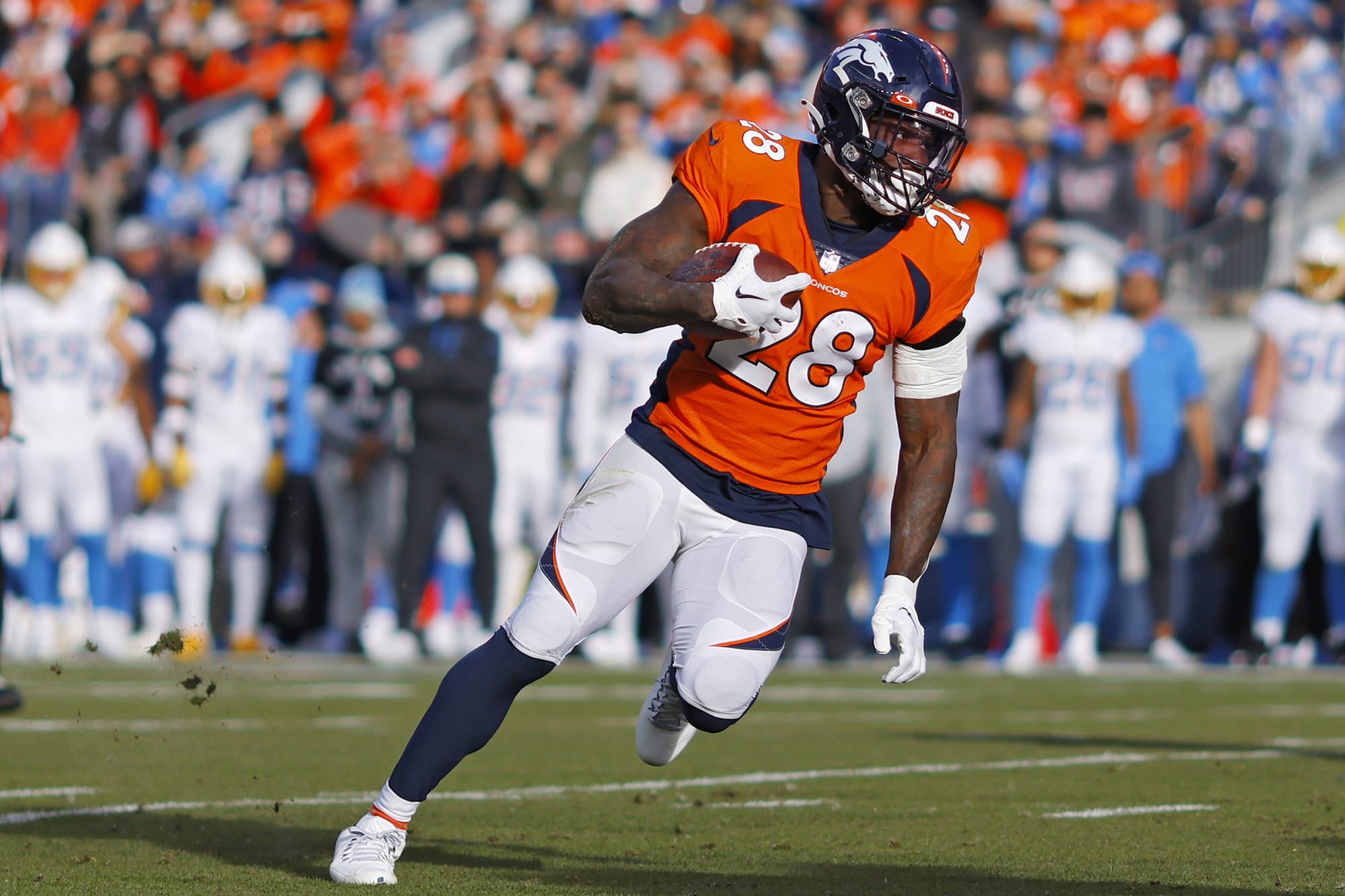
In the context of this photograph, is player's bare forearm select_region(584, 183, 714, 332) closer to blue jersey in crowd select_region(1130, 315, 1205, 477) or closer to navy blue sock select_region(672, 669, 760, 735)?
navy blue sock select_region(672, 669, 760, 735)

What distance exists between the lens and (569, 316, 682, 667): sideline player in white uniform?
1138cm

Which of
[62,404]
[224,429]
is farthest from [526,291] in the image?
[62,404]

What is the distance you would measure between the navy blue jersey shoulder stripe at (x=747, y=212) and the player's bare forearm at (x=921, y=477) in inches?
23.3

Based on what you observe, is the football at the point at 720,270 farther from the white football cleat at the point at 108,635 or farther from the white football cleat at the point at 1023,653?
the white football cleat at the point at 108,635

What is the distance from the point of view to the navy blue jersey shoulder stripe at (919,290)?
178 inches

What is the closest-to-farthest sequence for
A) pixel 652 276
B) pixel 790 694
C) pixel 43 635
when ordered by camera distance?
pixel 652 276 → pixel 790 694 → pixel 43 635

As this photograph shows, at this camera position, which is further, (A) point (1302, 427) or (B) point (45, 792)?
(A) point (1302, 427)

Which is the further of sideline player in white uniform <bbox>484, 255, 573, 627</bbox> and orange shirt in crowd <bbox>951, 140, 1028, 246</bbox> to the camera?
orange shirt in crowd <bbox>951, 140, 1028, 246</bbox>

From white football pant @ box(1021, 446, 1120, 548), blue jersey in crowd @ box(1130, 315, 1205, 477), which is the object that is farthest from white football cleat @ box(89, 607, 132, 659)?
blue jersey in crowd @ box(1130, 315, 1205, 477)

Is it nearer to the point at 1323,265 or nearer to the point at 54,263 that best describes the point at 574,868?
the point at 54,263

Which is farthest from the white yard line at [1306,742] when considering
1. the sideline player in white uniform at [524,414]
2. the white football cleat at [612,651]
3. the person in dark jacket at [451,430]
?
the sideline player in white uniform at [524,414]

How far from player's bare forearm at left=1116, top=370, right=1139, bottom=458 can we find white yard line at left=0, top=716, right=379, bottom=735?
17.6 feet

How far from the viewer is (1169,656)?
11.4 m

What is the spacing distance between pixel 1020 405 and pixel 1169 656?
163 cm
